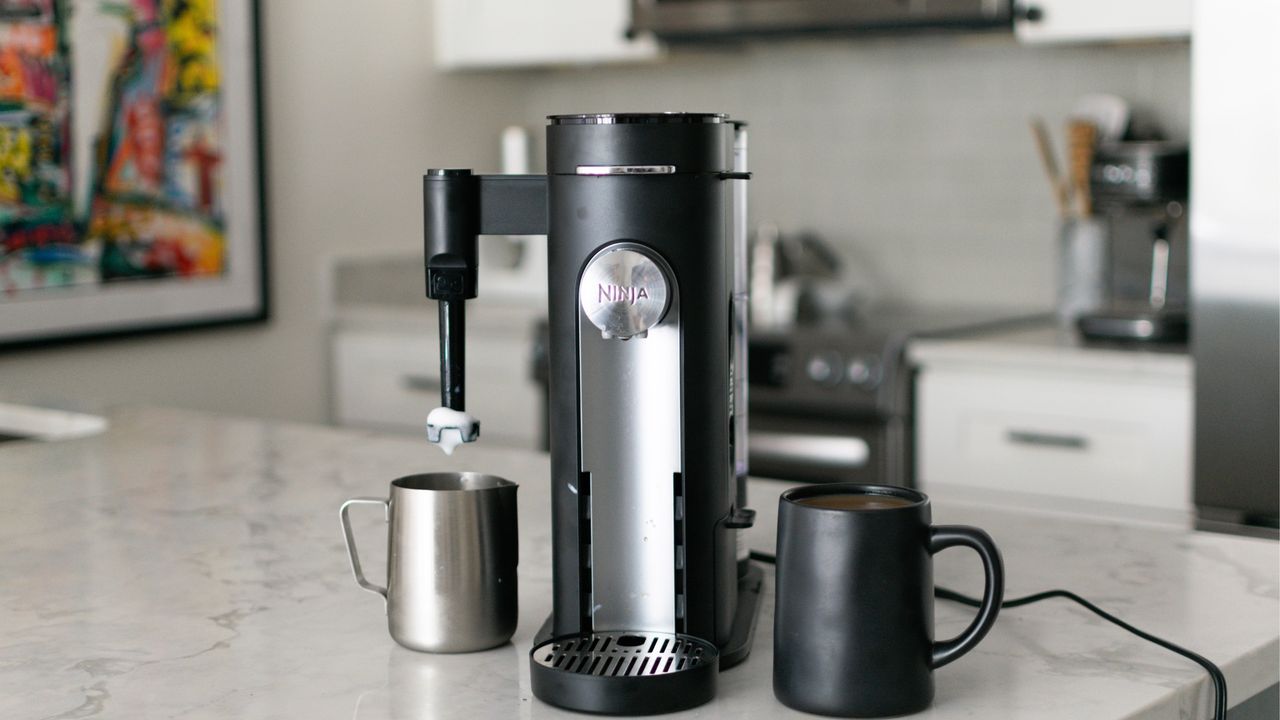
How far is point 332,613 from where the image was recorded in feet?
3.65

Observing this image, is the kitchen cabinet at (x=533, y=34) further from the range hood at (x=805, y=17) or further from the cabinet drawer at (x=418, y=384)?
the cabinet drawer at (x=418, y=384)

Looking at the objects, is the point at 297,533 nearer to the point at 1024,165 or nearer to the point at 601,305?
the point at 601,305

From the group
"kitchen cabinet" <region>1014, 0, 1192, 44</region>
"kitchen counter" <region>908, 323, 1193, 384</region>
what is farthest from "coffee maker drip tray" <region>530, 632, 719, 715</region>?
"kitchen cabinet" <region>1014, 0, 1192, 44</region>

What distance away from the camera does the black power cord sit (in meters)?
0.94

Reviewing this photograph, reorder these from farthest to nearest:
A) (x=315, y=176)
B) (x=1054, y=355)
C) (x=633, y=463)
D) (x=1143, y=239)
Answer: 1. (x=315, y=176)
2. (x=1143, y=239)
3. (x=1054, y=355)
4. (x=633, y=463)

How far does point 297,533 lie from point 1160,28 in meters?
2.02

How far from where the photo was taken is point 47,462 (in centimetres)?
173

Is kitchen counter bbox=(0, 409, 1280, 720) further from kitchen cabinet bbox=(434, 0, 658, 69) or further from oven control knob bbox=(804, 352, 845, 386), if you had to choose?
kitchen cabinet bbox=(434, 0, 658, 69)

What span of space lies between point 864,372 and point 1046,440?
36 centimetres

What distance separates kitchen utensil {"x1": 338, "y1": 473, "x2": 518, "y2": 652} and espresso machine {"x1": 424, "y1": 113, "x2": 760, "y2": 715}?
5 centimetres

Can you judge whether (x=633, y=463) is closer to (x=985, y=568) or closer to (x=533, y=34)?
(x=985, y=568)

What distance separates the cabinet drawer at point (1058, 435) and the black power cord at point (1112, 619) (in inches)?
60.3

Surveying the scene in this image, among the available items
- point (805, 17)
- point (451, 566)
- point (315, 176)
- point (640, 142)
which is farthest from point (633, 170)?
point (315, 176)

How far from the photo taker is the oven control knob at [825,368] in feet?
9.27
